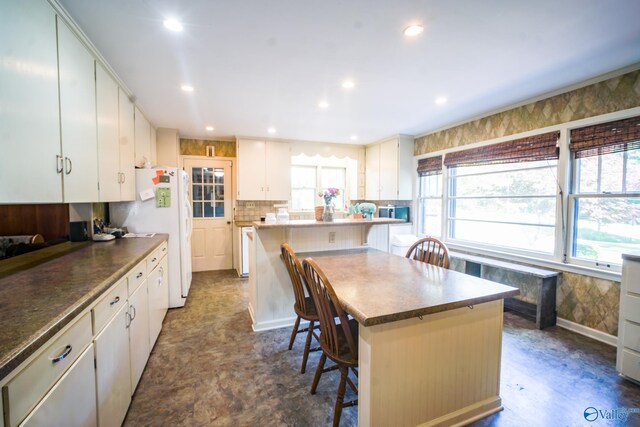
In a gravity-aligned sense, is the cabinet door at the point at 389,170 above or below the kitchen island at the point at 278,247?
above

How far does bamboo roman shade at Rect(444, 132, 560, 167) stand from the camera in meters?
2.95

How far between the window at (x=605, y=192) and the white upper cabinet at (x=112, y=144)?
14.6 ft

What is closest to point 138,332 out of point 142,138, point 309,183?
point 142,138

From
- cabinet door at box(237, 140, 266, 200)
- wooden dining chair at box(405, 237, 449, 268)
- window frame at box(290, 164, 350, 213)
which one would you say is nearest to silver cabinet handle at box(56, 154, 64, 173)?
wooden dining chair at box(405, 237, 449, 268)

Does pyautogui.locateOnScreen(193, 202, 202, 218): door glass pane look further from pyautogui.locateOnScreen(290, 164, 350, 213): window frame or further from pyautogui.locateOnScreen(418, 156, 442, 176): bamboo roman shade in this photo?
pyautogui.locateOnScreen(418, 156, 442, 176): bamboo roman shade

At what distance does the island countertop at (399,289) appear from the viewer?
4.24 ft

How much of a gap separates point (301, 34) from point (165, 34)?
955 millimetres

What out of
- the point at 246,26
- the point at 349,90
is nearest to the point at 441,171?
the point at 349,90

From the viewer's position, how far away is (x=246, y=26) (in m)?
1.81

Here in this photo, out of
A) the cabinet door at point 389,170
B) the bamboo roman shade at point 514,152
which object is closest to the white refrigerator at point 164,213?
the cabinet door at point 389,170

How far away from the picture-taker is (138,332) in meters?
1.90

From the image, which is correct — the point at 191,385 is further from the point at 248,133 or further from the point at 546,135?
the point at 546,135

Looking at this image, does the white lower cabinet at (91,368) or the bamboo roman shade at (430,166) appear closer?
the white lower cabinet at (91,368)

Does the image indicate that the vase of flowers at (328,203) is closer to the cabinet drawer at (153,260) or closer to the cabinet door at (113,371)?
the cabinet drawer at (153,260)
